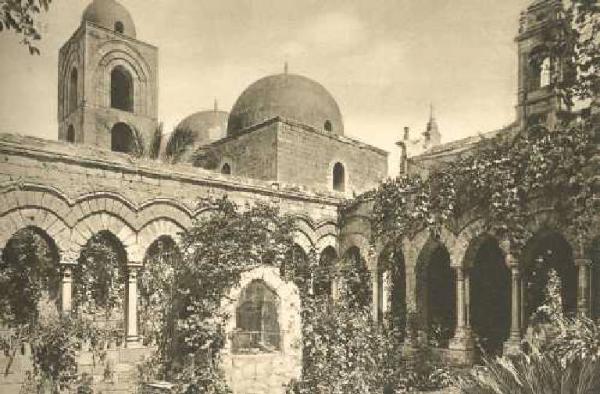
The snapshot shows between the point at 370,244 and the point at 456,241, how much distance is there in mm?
2150

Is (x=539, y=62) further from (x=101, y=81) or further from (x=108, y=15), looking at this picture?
(x=108, y=15)

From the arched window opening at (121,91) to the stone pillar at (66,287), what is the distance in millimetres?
13053

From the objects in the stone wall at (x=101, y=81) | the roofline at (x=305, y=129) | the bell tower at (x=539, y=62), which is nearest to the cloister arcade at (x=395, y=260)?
the bell tower at (x=539, y=62)

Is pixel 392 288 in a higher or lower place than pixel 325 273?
lower

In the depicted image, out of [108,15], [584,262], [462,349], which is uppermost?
[108,15]

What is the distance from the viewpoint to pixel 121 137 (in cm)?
2067

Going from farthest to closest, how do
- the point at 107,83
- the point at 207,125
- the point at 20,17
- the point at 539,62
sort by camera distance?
1. the point at 207,125
2. the point at 107,83
3. the point at 539,62
4. the point at 20,17

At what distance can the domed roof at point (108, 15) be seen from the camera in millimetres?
20188

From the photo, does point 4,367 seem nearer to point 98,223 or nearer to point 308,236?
→ point 98,223

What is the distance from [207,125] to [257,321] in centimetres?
1845

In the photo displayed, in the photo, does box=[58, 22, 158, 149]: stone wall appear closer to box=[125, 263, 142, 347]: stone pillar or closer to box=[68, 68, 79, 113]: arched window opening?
box=[68, 68, 79, 113]: arched window opening

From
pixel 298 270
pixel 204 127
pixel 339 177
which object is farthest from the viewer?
pixel 204 127

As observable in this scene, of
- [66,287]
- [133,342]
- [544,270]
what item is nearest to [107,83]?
[66,287]

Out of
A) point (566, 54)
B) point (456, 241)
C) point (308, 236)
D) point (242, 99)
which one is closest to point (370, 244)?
point (308, 236)
